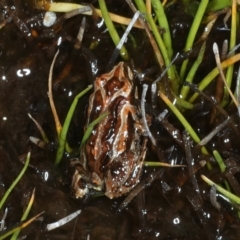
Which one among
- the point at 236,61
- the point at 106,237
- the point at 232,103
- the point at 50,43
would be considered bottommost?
the point at 106,237

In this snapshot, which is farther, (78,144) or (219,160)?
(78,144)

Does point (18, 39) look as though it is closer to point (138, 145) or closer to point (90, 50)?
point (90, 50)

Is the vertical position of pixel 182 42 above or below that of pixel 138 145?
above

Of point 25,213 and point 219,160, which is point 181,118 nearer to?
point 219,160

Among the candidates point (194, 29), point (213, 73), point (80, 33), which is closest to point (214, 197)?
point (213, 73)

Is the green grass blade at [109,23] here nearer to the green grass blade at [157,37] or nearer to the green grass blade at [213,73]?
the green grass blade at [157,37]

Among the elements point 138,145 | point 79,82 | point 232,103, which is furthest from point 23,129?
point 232,103
